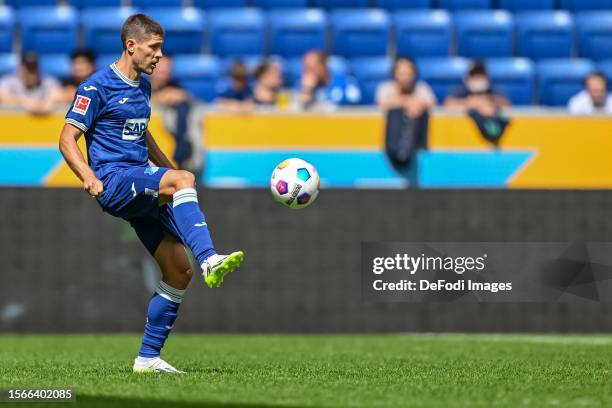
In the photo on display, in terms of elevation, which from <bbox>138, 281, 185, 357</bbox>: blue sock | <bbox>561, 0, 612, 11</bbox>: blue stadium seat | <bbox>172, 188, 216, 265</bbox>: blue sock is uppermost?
<bbox>561, 0, 612, 11</bbox>: blue stadium seat

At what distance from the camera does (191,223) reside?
731 centimetres

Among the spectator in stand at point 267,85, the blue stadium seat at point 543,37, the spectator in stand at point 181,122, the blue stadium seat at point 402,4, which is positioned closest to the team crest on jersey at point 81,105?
the spectator in stand at point 181,122

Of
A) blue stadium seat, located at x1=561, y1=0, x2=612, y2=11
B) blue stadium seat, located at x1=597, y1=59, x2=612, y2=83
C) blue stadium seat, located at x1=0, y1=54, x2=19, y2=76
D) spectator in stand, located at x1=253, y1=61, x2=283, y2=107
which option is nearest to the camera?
spectator in stand, located at x1=253, y1=61, x2=283, y2=107

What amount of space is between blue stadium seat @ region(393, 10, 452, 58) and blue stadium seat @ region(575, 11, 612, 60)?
74.2 inches

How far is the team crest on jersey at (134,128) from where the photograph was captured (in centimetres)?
762

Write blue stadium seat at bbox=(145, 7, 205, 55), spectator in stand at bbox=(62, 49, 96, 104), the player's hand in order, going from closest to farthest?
1. the player's hand
2. spectator in stand at bbox=(62, 49, 96, 104)
3. blue stadium seat at bbox=(145, 7, 205, 55)

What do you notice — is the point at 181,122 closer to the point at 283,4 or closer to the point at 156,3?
the point at 156,3

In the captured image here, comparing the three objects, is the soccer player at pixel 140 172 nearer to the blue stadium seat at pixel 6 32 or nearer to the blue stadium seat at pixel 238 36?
the blue stadium seat at pixel 238 36

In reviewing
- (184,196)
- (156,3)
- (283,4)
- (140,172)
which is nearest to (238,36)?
(283,4)

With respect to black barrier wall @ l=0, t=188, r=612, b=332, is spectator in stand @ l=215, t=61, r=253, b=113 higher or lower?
higher

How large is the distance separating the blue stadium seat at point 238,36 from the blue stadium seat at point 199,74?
534 millimetres

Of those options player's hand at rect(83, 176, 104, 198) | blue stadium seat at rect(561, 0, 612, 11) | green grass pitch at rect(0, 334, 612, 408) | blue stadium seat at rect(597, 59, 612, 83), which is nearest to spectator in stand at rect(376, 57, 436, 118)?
green grass pitch at rect(0, 334, 612, 408)

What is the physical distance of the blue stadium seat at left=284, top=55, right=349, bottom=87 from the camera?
15672 mm

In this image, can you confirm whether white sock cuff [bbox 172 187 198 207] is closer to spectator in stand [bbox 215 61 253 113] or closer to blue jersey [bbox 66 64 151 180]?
blue jersey [bbox 66 64 151 180]
